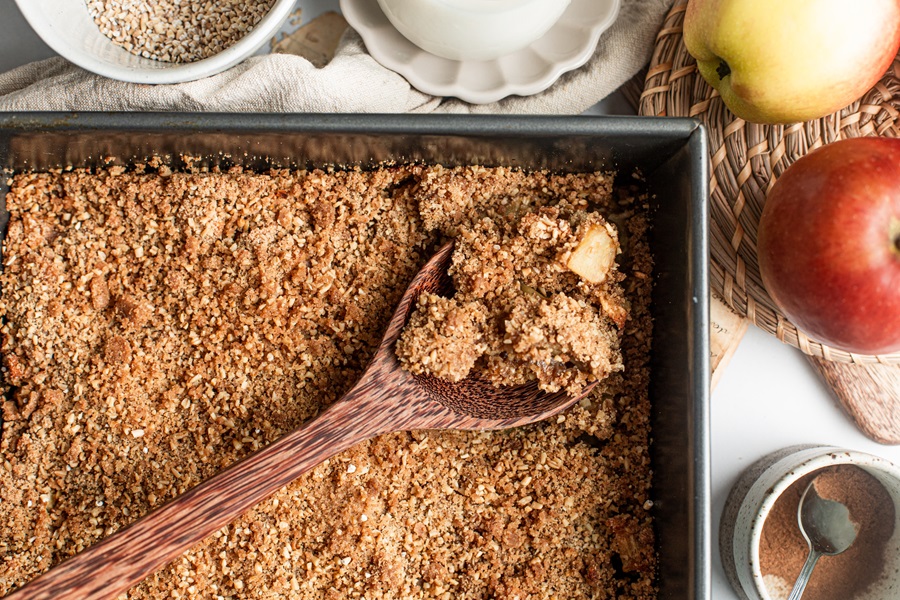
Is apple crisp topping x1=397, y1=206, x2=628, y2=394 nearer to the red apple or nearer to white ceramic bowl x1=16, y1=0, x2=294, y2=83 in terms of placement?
the red apple

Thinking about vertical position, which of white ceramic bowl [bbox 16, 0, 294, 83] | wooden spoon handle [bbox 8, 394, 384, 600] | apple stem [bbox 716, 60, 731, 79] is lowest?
wooden spoon handle [bbox 8, 394, 384, 600]

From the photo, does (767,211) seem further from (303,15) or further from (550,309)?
(303,15)

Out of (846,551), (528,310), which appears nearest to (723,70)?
(528,310)

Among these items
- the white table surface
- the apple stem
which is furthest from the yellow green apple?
the white table surface

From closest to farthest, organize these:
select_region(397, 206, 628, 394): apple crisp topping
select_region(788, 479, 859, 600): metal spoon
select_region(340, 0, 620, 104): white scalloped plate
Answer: select_region(397, 206, 628, 394): apple crisp topping
select_region(788, 479, 859, 600): metal spoon
select_region(340, 0, 620, 104): white scalloped plate

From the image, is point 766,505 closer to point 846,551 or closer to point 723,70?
point 846,551

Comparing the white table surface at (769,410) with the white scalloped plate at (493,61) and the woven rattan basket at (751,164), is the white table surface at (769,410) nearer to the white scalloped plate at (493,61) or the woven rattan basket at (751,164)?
the woven rattan basket at (751,164)
